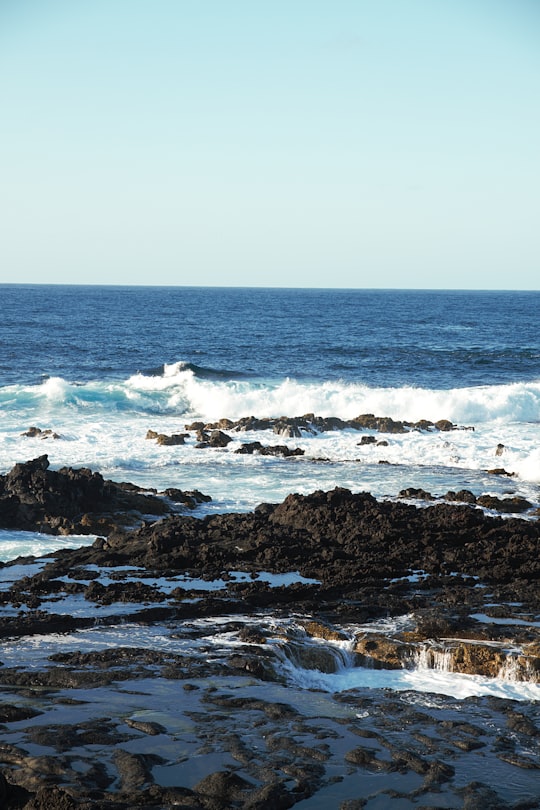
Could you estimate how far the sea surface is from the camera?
2595cm

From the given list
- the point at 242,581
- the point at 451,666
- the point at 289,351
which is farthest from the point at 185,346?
the point at 451,666

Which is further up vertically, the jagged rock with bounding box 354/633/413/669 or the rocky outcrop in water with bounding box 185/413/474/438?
the rocky outcrop in water with bounding box 185/413/474/438

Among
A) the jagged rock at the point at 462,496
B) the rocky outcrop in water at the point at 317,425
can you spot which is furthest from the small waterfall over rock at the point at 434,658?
the rocky outcrop in water at the point at 317,425

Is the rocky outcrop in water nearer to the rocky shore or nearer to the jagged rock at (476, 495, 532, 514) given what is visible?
the jagged rock at (476, 495, 532, 514)

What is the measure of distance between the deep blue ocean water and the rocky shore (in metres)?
31.0

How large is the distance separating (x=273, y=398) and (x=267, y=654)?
108ft

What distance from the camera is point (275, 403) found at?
144ft

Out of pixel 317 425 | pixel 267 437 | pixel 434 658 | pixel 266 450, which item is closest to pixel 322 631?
pixel 434 658

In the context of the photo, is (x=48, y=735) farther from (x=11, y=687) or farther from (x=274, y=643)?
(x=274, y=643)

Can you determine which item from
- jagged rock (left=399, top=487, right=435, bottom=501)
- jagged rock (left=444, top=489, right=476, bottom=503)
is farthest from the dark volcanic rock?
jagged rock (left=444, top=489, right=476, bottom=503)

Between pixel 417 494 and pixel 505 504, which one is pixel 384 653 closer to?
pixel 505 504

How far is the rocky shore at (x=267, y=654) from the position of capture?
8.53 meters

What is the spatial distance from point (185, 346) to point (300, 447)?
3681 cm

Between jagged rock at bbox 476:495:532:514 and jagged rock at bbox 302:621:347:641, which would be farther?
jagged rock at bbox 476:495:532:514
